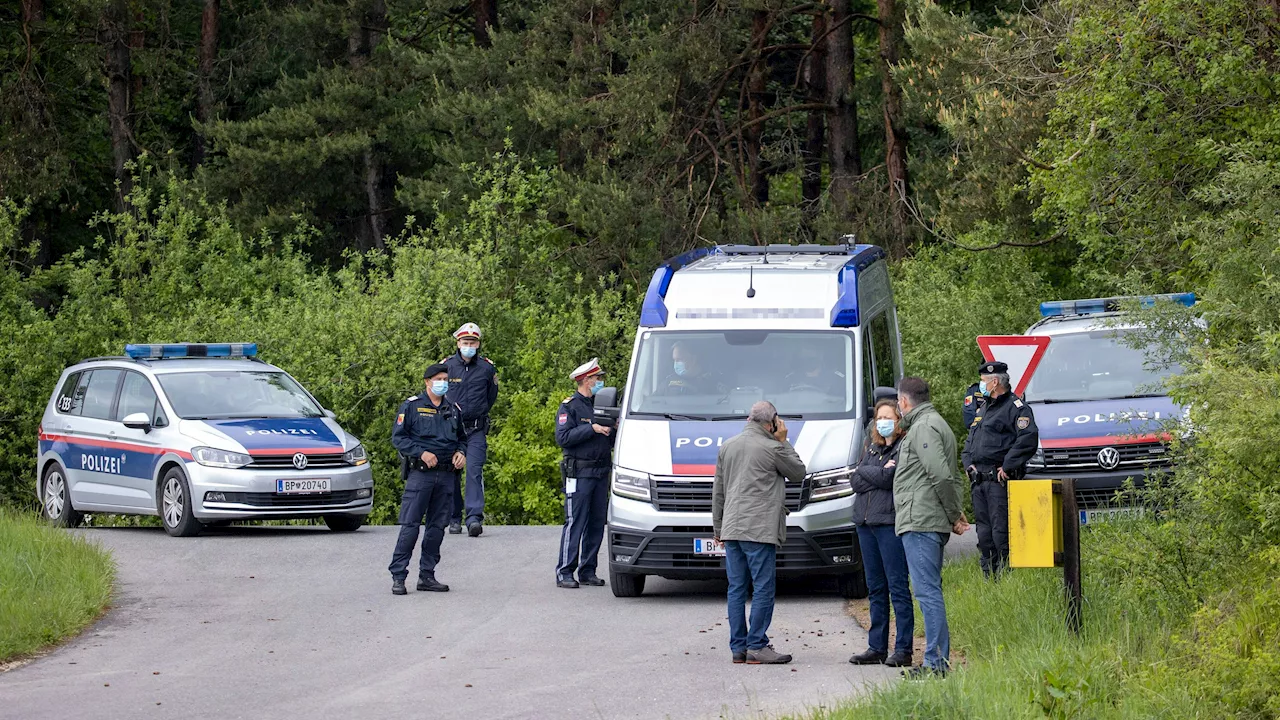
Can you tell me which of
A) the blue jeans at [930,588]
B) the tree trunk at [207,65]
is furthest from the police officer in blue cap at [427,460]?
the tree trunk at [207,65]

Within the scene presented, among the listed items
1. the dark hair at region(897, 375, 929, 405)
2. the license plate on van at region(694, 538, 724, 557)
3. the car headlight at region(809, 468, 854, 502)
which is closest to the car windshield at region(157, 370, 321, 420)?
the license plate on van at region(694, 538, 724, 557)

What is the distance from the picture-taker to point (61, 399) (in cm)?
1909

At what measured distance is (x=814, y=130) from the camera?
3859cm

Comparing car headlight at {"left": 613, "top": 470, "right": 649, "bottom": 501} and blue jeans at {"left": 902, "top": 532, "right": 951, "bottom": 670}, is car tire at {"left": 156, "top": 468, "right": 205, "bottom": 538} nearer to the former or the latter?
car headlight at {"left": 613, "top": 470, "right": 649, "bottom": 501}

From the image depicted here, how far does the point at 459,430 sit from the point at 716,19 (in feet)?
65.9

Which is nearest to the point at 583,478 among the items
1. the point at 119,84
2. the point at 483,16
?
the point at 483,16

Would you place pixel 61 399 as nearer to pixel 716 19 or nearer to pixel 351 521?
pixel 351 521

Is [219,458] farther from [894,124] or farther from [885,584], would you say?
[894,124]

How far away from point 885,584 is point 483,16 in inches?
1167

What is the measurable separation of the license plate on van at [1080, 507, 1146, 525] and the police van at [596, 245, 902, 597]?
197cm

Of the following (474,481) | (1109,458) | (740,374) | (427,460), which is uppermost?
(740,374)

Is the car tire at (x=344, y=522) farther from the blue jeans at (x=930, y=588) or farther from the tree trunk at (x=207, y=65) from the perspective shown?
the tree trunk at (x=207, y=65)

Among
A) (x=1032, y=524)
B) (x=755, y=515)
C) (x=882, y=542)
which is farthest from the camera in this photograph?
(x=755, y=515)

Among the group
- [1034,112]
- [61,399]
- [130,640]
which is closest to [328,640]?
[130,640]
